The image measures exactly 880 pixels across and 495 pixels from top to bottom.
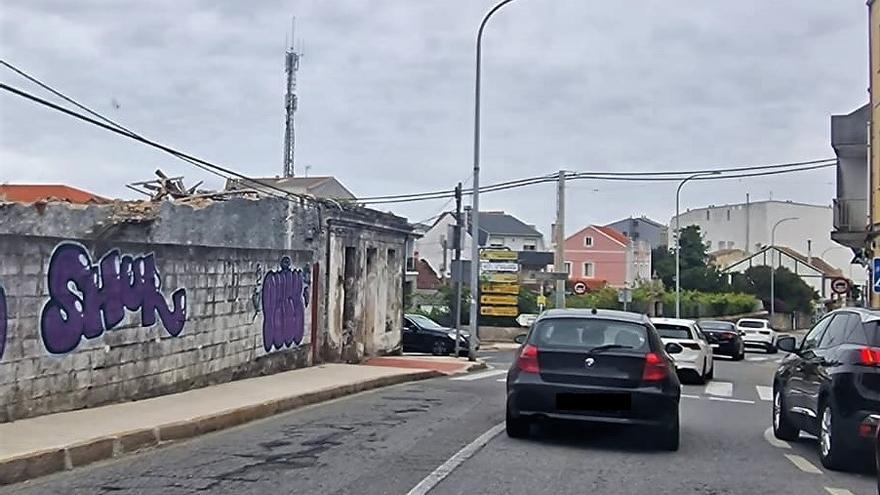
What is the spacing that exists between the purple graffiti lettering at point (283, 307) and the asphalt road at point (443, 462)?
4.50m

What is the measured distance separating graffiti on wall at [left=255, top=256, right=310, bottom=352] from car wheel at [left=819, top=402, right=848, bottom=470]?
1055 cm

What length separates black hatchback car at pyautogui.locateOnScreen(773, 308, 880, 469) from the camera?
9.73 metres

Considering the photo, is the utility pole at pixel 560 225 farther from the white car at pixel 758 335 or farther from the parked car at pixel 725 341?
the white car at pixel 758 335

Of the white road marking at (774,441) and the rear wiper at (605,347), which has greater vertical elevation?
the rear wiper at (605,347)

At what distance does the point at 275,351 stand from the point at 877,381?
38.9 ft

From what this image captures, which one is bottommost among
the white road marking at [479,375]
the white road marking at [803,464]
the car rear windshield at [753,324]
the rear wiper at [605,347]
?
the white road marking at [479,375]

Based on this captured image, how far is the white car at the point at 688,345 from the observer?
22484 millimetres

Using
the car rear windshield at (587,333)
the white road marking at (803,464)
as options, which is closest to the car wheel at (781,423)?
the white road marking at (803,464)

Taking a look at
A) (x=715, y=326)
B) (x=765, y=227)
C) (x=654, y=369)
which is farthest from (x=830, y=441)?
(x=765, y=227)

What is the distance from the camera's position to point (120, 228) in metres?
13.2

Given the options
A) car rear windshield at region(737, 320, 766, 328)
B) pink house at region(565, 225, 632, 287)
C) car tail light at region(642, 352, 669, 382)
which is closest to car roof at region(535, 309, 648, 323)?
car tail light at region(642, 352, 669, 382)

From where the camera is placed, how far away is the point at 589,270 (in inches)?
3880

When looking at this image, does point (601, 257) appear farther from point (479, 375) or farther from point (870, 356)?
point (870, 356)

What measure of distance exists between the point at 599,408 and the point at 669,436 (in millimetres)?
818
